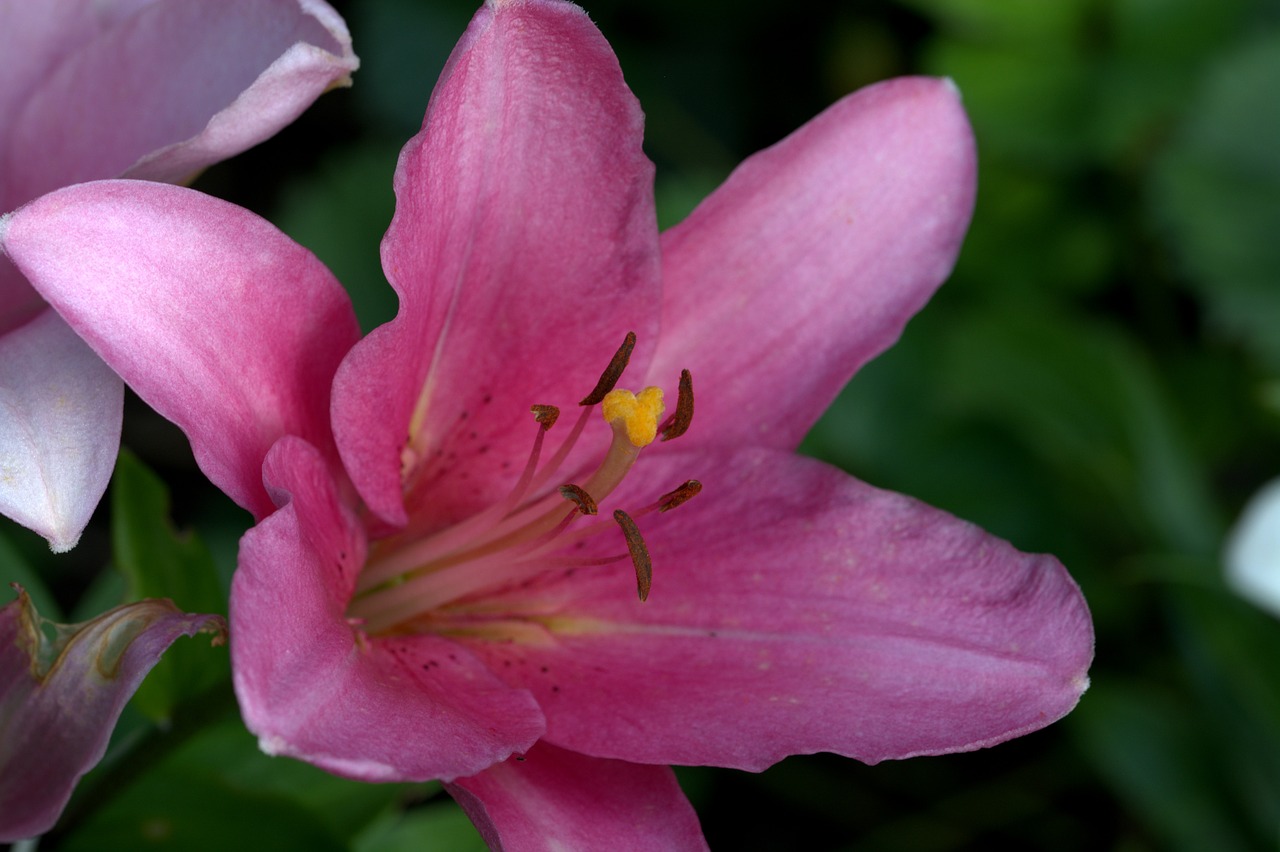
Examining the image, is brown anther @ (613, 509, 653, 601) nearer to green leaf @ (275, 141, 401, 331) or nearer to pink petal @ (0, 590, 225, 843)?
pink petal @ (0, 590, 225, 843)

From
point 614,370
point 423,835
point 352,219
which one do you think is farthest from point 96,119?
point 352,219

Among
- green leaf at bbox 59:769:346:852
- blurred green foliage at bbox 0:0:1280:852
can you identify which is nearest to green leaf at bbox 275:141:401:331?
blurred green foliage at bbox 0:0:1280:852

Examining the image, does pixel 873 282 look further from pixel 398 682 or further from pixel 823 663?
pixel 398 682

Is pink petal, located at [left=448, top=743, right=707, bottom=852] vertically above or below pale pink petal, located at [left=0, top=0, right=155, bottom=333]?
below

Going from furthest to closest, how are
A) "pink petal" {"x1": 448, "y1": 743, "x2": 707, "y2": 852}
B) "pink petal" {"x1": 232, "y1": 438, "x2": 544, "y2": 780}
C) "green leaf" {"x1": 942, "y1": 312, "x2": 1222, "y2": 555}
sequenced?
"green leaf" {"x1": 942, "y1": 312, "x2": 1222, "y2": 555}
"pink petal" {"x1": 448, "y1": 743, "x2": 707, "y2": 852}
"pink petal" {"x1": 232, "y1": 438, "x2": 544, "y2": 780}

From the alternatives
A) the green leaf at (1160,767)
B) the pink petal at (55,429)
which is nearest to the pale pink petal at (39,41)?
the pink petal at (55,429)

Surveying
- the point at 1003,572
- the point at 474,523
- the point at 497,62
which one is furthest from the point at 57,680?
the point at 1003,572

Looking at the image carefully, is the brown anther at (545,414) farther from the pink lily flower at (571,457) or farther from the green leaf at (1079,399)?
the green leaf at (1079,399)
